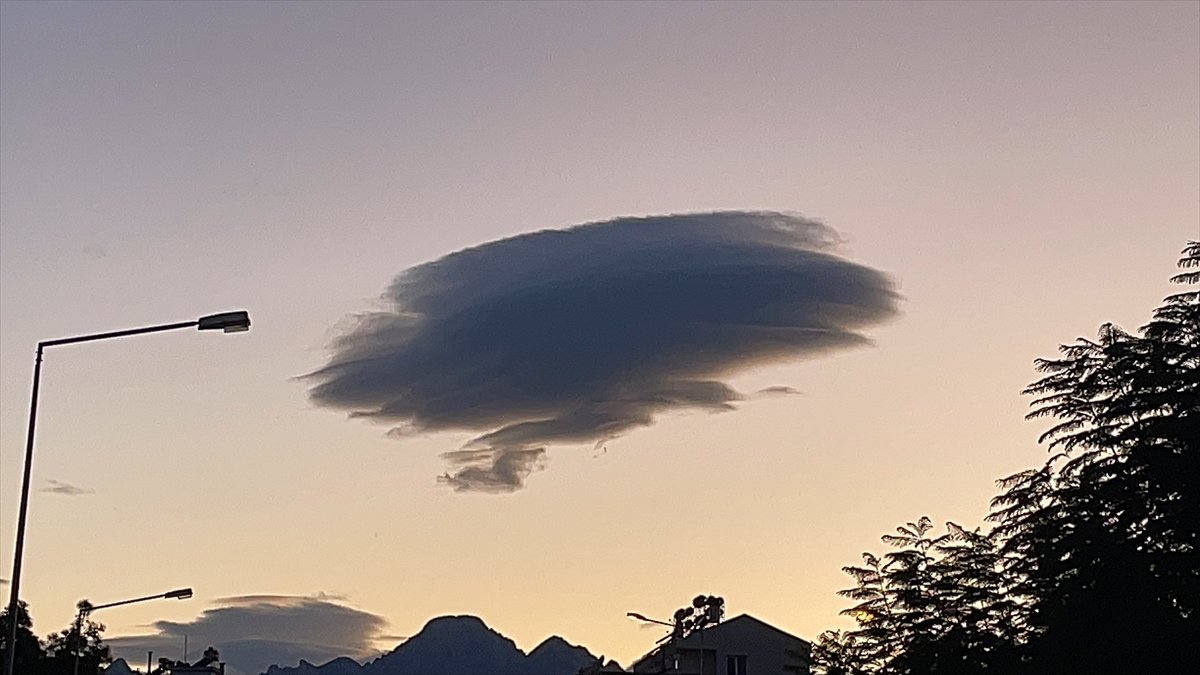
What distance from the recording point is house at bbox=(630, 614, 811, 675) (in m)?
121

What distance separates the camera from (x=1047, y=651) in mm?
43844

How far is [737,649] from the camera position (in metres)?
122

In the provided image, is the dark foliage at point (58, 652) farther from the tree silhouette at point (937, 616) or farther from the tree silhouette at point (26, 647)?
the tree silhouette at point (937, 616)

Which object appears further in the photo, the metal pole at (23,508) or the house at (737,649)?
the house at (737,649)

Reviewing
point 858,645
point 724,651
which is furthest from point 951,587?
point 724,651

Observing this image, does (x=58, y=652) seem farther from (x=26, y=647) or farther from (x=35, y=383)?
(x=35, y=383)

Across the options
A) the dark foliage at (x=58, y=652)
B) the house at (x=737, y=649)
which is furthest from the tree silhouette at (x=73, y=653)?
the house at (x=737, y=649)

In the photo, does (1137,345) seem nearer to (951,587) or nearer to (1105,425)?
(1105,425)

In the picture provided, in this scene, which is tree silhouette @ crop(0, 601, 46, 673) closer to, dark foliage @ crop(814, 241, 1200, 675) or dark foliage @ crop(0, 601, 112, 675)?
dark foliage @ crop(0, 601, 112, 675)

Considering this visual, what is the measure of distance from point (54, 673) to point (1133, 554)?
67244 mm

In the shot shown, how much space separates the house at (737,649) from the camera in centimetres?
12075

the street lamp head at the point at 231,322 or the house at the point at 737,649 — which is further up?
the house at the point at 737,649

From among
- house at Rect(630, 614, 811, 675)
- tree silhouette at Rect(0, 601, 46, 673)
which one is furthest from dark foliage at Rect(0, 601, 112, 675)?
house at Rect(630, 614, 811, 675)

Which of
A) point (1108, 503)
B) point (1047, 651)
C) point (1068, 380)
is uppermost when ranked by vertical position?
point (1068, 380)
